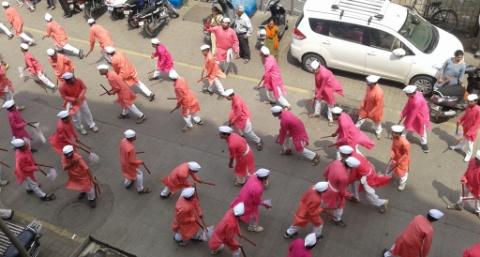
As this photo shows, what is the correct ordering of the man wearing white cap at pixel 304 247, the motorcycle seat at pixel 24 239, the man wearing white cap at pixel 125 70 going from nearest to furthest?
the man wearing white cap at pixel 304 247
the motorcycle seat at pixel 24 239
the man wearing white cap at pixel 125 70

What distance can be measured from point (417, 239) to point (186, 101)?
19.7 ft

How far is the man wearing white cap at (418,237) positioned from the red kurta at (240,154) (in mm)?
3299

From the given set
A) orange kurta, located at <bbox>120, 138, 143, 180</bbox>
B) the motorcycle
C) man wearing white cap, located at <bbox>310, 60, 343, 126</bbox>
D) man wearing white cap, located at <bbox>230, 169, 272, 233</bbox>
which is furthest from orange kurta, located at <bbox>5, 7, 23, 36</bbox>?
man wearing white cap, located at <bbox>230, 169, 272, 233</bbox>

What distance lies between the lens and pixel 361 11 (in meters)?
12.3

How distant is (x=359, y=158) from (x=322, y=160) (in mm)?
1873

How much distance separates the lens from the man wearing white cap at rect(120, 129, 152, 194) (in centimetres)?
928

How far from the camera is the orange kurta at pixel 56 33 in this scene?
1456cm

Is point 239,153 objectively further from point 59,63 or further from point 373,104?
point 59,63

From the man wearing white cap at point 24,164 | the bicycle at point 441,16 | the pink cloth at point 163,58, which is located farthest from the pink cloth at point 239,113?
the bicycle at point 441,16

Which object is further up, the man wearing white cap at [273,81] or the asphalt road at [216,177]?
the man wearing white cap at [273,81]

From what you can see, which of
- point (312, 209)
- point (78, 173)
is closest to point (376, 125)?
point (312, 209)

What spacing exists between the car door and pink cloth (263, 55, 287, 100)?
2490 mm

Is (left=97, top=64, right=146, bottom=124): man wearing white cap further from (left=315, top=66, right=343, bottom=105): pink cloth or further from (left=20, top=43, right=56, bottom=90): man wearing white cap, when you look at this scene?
(left=315, top=66, right=343, bottom=105): pink cloth

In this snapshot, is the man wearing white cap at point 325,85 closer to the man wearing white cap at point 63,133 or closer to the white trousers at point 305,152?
the white trousers at point 305,152
